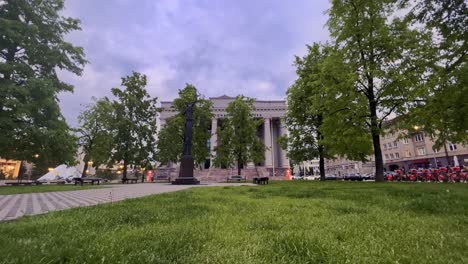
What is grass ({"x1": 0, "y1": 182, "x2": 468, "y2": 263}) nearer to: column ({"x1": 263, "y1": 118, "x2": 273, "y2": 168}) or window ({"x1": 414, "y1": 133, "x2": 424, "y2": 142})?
column ({"x1": 263, "y1": 118, "x2": 273, "y2": 168})

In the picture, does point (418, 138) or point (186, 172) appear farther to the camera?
point (418, 138)

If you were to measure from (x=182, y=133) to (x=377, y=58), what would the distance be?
96.8 feet

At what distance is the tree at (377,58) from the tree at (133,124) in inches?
1259

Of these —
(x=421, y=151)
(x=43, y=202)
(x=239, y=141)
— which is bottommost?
(x=43, y=202)

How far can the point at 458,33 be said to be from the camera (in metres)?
11.1

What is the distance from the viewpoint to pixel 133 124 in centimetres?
4044

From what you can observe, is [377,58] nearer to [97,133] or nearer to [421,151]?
[97,133]

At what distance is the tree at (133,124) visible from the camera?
39375mm

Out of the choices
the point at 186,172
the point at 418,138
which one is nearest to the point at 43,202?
the point at 186,172

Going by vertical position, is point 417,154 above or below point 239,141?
below

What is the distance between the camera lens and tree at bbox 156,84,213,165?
40.3m

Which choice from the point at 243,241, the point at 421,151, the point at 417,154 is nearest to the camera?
the point at 243,241

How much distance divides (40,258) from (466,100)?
47.5ft

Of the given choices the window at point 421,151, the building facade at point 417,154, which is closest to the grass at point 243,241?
the building facade at point 417,154
